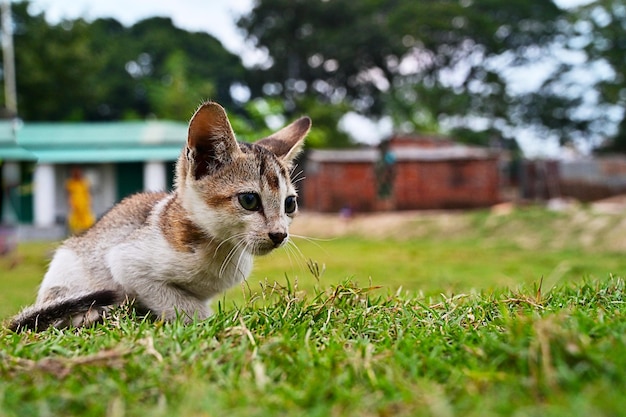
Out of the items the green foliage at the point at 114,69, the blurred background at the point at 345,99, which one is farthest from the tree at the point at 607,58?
the green foliage at the point at 114,69

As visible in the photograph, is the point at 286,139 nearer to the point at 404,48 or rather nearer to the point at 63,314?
the point at 63,314

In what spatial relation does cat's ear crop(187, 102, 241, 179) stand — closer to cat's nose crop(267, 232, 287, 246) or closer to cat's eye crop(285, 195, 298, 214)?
cat's eye crop(285, 195, 298, 214)

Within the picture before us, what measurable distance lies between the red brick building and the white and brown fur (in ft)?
63.7

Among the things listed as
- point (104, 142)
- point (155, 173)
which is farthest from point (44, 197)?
point (155, 173)

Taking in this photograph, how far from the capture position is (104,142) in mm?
24266

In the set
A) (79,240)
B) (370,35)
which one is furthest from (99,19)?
(79,240)

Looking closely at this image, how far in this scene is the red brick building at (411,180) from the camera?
2266cm

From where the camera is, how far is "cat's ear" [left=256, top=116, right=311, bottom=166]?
146 inches

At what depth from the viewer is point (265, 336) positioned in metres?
2.28

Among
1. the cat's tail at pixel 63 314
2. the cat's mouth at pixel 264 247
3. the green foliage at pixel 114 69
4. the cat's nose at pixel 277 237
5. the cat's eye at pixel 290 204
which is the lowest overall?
the cat's tail at pixel 63 314

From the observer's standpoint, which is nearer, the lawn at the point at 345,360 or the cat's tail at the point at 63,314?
the lawn at the point at 345,360

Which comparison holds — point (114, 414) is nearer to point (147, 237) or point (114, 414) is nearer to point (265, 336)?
point (265, 336)

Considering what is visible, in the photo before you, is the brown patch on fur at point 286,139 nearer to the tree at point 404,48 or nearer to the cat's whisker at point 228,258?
the cat's whisker at point 228,258

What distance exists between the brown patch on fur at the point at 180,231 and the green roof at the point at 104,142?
20.5 m
